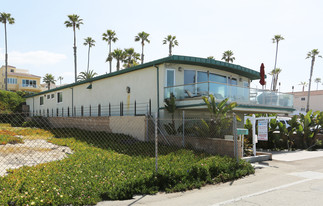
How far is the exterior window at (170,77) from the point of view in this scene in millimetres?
14695

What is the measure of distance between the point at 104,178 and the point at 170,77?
30.8 feet

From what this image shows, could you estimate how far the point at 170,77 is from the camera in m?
14.9

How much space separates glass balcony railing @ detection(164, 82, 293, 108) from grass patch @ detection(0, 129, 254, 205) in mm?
4957

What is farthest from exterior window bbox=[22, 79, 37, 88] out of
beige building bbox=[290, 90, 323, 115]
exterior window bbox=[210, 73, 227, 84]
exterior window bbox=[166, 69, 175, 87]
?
beige building bbox=[290, 90, 323, 115]

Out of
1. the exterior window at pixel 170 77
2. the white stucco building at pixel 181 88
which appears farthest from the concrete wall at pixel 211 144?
the exterior window at pixel 170 77

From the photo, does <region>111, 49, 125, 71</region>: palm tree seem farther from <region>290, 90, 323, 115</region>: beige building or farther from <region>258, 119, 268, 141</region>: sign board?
<region>290, 90, 323, 115</region>: beige building

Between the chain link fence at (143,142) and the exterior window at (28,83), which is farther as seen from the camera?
the exterior window at (28,83)

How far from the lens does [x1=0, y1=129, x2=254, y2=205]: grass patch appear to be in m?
5.16

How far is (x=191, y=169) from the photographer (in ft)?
23.5

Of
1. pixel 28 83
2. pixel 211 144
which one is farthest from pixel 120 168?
pixel 28 83

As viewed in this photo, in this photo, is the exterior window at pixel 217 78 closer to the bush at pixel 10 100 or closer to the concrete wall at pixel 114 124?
the concrete wall at pixel 114 124

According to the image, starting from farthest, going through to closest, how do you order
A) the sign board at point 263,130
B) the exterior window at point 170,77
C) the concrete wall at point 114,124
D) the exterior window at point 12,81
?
the exterior window at point 12,81 → the exterior window at point 170,77 → the concrete wall at point 114,124 → the sign board at point 263,130

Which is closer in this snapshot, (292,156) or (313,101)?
(292,156)

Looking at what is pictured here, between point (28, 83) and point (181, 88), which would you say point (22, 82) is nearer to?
→ point (28, 83)
